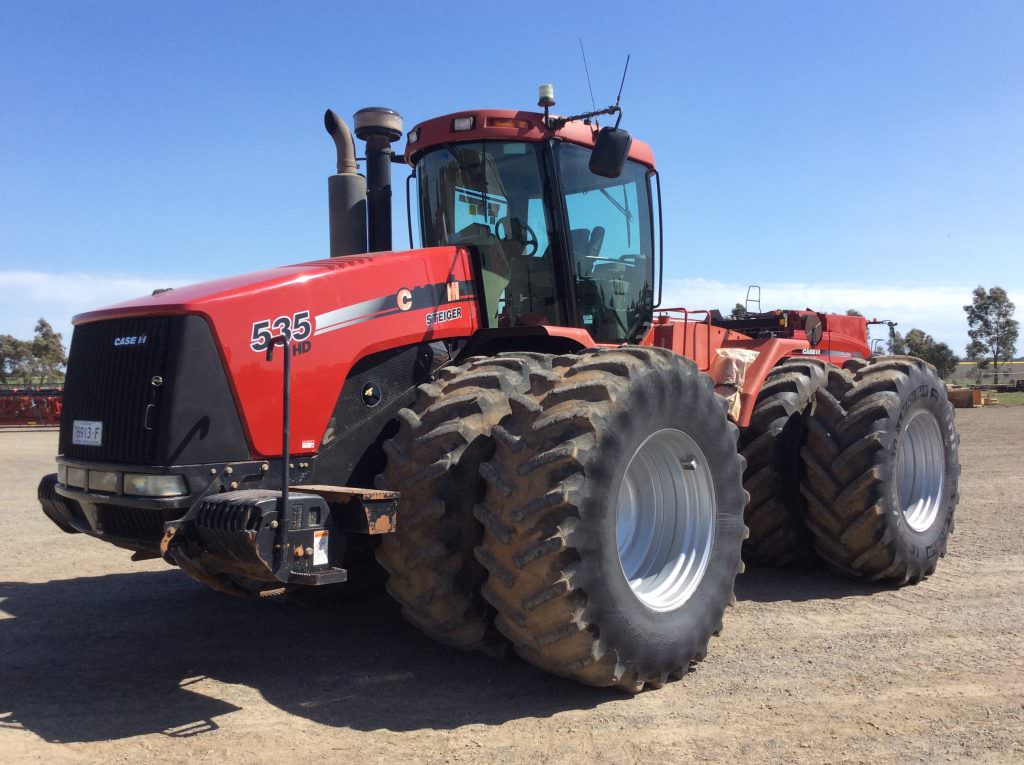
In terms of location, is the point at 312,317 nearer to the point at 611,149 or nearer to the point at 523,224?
the point at 523,224

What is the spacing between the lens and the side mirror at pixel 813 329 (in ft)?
24.6

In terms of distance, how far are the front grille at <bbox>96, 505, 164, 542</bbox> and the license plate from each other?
1.07ft

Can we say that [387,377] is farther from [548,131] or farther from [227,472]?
[548,131]

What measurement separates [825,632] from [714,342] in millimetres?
2330


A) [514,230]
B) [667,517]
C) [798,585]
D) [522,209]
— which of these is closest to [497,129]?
[522,209]

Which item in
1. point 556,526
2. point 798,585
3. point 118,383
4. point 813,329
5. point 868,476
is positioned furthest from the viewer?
point 813,329

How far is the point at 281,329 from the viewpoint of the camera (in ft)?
13.9

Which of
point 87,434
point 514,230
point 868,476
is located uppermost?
point 514,230

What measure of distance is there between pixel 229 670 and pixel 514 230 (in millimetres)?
3081

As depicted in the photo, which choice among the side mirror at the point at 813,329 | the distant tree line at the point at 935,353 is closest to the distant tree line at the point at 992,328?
the distant tree line at the point at 935,353

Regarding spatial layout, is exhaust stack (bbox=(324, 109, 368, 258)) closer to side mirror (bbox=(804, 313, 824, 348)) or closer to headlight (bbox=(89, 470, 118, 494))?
headlight (bbox=(89, 470, 118, 494))

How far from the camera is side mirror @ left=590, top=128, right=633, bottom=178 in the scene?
4789 mm

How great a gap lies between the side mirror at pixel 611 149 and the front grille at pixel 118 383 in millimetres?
2418

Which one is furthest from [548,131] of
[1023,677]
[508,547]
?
[1023,677]
